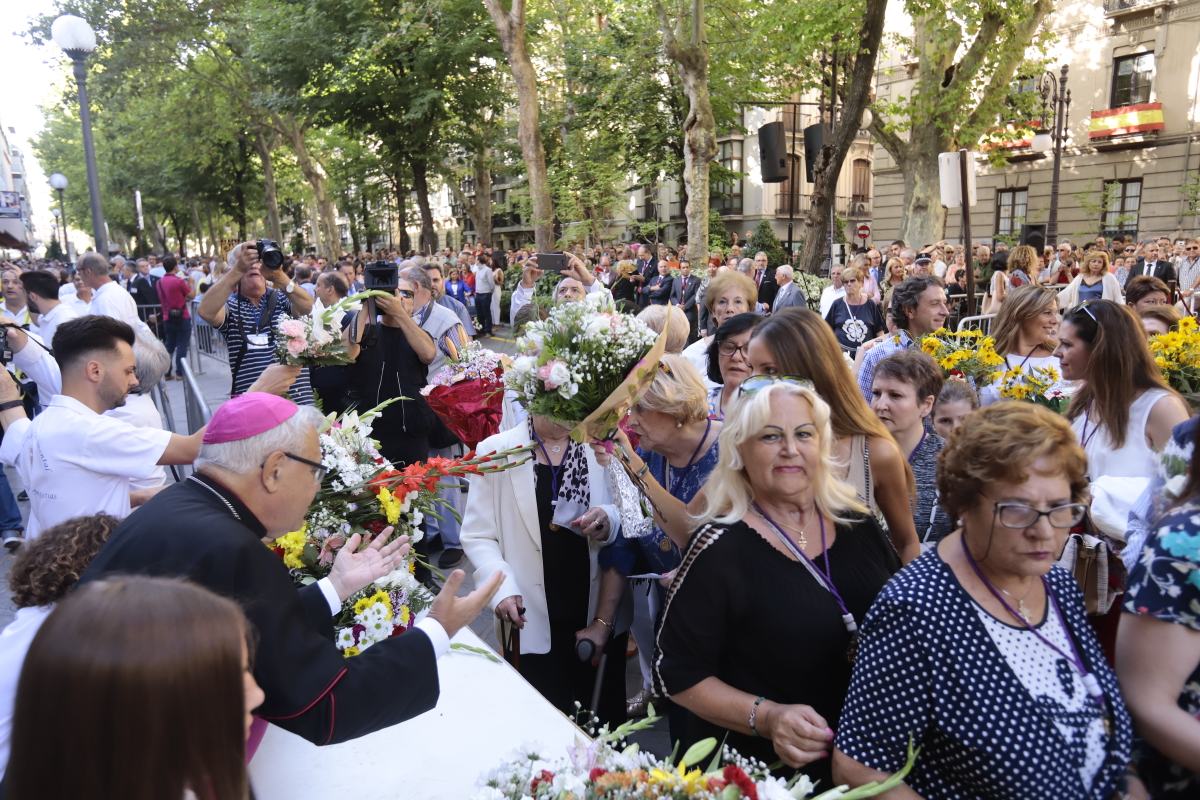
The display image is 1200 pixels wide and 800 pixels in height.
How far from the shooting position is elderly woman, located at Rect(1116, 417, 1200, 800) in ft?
5.73

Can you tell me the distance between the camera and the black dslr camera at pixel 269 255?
17.9ft

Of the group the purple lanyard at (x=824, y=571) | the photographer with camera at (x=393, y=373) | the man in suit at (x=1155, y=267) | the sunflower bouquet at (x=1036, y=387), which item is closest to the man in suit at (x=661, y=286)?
the man in suit at (x=1155, y=267)

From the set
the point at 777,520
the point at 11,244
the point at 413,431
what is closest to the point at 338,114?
the point at 11,244

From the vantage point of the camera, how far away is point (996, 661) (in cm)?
177

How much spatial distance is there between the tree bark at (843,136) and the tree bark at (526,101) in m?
5.88

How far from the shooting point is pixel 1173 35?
2555 centimetres

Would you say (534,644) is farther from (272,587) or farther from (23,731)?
(23,731)

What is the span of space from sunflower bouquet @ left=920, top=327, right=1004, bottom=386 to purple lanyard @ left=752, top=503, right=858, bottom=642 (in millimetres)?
3076

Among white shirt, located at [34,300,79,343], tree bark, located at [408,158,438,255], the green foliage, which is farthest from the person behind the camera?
tree bark, located at [408,158,438,255]

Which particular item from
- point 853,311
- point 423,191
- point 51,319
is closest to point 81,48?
point 51,319

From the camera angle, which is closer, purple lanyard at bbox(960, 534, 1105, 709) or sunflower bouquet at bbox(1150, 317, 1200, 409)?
purple lanyard at bbox(960, 534, 1105, 709)

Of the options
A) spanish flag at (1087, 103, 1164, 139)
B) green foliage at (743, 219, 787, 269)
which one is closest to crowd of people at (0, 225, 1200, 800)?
green foliage at (743, 219, 787, 269)

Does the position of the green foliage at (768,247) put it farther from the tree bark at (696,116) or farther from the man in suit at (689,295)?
the man in suit at (689,295)

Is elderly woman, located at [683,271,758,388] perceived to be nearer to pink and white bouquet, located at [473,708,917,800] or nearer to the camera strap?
the camera strap
